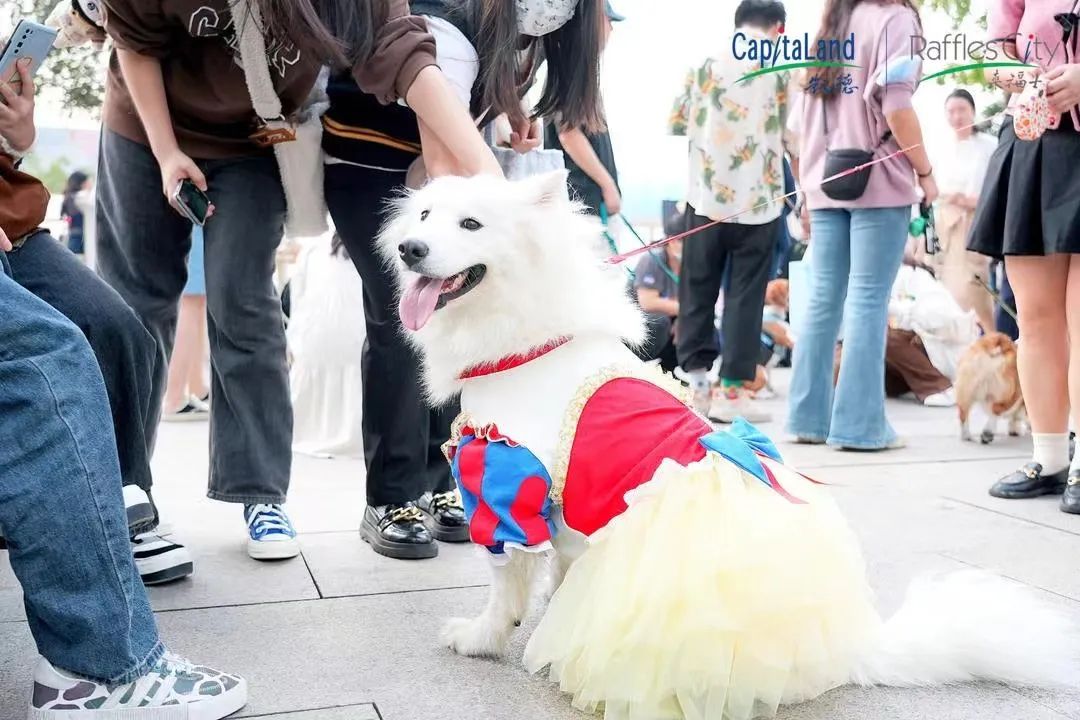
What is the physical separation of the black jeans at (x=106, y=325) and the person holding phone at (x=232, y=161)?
37 centimetres

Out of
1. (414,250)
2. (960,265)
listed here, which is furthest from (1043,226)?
(960,265)

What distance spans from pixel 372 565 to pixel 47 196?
123cm

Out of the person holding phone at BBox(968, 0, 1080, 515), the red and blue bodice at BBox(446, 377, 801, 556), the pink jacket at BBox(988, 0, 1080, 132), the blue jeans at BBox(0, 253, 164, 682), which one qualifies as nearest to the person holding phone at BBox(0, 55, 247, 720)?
the blue jeans at BBox(0, 253, 164, 682)

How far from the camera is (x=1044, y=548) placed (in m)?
2.78

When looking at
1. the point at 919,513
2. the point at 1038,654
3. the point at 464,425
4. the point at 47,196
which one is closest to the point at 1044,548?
the point at 919,513

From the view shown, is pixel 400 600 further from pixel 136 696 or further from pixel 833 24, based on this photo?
pixel 833 24

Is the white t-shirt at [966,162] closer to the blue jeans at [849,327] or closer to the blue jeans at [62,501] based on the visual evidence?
the blue jeans at [849,327]

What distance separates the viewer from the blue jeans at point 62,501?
1.41 metres

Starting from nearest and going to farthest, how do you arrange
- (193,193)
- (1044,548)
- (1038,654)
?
1. (1038,654)
2. (193,193)
3. (1044,548)

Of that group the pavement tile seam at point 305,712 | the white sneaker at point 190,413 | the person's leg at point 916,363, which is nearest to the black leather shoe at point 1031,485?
the pavement tile seam at point 305,712

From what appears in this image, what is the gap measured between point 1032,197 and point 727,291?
2113 millimetres

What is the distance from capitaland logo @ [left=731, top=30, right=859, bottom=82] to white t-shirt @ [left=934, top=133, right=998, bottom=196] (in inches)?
99.9

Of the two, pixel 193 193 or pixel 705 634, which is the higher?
pixel 193 193

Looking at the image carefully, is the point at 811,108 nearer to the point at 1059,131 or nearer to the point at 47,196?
the point at 1059,131
